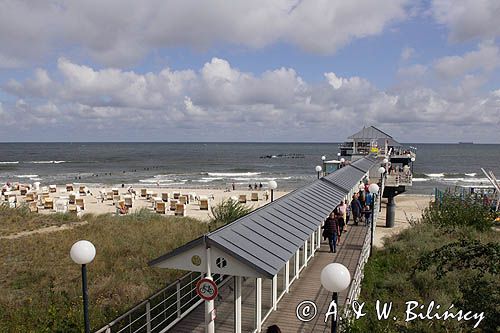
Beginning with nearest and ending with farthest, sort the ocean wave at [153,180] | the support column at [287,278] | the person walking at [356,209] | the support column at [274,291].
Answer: the support column at [274,291]
the support column at [287,278]
the person walking at [356,209]
the ocean wave at [153,180]

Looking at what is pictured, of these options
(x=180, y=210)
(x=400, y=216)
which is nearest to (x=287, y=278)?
(x=180, y=210)

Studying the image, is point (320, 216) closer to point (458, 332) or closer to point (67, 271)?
point (458, 332)

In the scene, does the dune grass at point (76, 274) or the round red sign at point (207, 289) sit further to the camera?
the dune grass at point (76, 274)

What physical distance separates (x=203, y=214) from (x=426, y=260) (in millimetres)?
20477

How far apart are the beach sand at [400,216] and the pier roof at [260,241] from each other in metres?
9.73

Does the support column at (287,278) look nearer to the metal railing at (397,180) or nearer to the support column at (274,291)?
the support column at (274,291)

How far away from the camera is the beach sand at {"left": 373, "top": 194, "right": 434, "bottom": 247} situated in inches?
798

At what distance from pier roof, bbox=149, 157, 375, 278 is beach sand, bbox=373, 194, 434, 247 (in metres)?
9.73

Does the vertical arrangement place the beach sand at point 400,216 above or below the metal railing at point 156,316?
below

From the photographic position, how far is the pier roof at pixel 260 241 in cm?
592

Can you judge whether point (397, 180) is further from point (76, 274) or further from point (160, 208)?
point (76, 274)

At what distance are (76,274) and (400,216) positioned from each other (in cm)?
2135

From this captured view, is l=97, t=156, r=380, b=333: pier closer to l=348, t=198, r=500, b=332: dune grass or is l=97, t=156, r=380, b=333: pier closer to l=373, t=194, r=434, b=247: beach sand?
l=348, t=198, r=500, b=332: dune grass

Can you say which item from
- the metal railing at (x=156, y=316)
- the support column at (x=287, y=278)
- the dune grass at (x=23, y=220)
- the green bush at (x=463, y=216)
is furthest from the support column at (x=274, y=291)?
the dune grass at (x=23, y=220)
